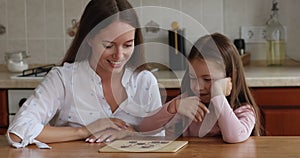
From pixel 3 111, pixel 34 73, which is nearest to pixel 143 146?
pixel 3 111

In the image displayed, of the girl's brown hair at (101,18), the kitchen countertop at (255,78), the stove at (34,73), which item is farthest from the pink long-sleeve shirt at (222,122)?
the stove at (34,73)

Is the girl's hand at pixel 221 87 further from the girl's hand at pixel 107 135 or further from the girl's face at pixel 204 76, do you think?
the girl's hand at pixel 107 135

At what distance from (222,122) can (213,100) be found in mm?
A: 68

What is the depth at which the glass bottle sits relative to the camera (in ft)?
10.6

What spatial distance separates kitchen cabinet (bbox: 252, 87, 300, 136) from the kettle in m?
1.30

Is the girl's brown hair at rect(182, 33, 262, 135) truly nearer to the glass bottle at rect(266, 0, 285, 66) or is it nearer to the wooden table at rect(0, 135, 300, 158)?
the wooden table at rect(0, 135, 300, 158)

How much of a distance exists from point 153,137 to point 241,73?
0.36 meters

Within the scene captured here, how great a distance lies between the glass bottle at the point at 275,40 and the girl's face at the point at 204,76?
154cm

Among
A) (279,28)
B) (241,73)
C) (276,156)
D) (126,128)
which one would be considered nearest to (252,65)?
(279,28)

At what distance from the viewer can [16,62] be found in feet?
10.7

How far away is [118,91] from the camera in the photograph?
1.89 meters

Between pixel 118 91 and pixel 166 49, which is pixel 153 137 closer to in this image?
pixel 118 91

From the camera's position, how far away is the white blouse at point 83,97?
1.81 meters

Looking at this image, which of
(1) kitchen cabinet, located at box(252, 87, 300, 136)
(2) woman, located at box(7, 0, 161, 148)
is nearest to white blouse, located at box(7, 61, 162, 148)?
(2) woman, located at box(7, 0, 161, 148)
